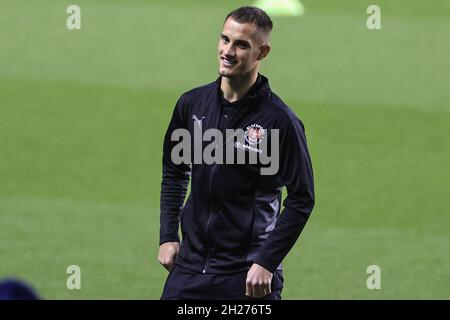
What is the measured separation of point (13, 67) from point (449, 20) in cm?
548

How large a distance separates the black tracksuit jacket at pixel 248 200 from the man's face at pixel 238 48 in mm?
127

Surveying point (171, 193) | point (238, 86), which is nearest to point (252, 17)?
point (238, 86)

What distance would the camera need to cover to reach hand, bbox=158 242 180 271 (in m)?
4.80

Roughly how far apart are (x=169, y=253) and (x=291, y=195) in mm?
667

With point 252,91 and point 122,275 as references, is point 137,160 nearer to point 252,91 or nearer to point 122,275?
point 122,275

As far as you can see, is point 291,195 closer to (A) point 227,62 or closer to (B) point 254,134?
(B) point 254,134

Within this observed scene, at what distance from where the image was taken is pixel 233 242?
4.56 m

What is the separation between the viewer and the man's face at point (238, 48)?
14.8ft

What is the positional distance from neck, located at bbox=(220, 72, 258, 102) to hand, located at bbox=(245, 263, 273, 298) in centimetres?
75

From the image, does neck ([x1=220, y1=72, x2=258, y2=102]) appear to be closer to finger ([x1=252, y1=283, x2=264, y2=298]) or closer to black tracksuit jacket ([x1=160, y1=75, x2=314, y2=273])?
black tracksuit jacket ([x1=160, y1=75, x2=314, y2=273])

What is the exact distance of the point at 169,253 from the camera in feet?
15.8

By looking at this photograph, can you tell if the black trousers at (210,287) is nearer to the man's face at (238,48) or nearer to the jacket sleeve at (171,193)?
the jacket sleeve at (171,193)

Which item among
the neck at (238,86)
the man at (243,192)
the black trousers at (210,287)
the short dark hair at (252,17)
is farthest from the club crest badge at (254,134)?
the black trousers at (210,287)

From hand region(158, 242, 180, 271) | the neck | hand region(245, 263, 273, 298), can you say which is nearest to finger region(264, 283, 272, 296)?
hand region(245, 263, 273, 298)
